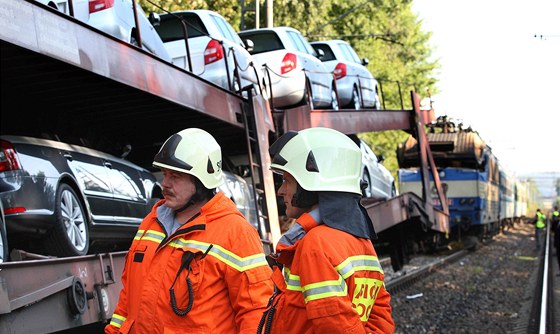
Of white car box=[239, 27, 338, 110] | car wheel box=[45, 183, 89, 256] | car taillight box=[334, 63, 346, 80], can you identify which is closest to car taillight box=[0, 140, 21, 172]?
car wheel box=[45, 183, 89, 256]

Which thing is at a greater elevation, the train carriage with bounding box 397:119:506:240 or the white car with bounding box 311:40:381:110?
the white car with bounding box 311:40:381:110

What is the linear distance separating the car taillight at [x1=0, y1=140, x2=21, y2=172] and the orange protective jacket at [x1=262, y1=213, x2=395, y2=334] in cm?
306

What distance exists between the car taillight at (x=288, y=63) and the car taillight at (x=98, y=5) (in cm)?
518

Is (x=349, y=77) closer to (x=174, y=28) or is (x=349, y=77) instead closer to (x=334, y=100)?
(x=334, y=100)

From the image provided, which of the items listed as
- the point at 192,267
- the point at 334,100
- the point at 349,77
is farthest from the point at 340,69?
the point at 192,267

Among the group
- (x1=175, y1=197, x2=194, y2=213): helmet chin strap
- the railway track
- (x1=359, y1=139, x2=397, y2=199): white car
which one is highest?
(x1=175, y1=197, x2=194, y2=213): helmet chin strap

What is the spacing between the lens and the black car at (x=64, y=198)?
19.1 feet

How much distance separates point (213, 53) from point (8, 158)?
4687mm

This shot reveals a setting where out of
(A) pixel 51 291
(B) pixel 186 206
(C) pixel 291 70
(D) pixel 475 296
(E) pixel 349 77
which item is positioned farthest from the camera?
(D) pixel 475 296

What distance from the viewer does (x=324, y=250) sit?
2971 millimetres

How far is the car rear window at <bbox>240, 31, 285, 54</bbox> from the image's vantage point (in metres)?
13.3

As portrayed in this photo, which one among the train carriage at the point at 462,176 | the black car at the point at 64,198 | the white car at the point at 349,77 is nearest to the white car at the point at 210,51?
the black car at the point at 64,198

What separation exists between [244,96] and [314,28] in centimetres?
1934

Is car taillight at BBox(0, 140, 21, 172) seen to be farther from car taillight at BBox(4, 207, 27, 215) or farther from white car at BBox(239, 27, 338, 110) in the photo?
white car at BBox(239, 27, 338, 110)
